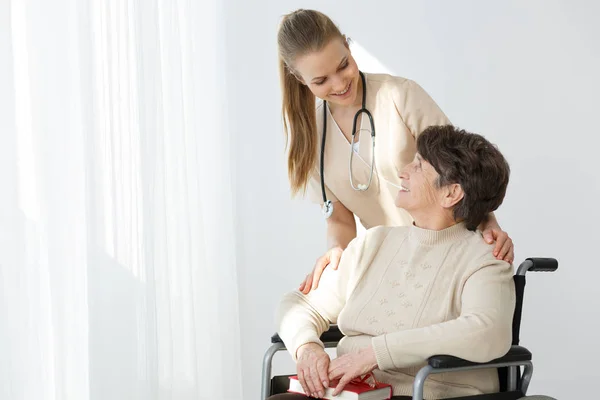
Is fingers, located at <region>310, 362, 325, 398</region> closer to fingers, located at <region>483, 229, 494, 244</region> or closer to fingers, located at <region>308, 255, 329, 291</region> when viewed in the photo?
fingers, located at <region>308, 255, 329, 291</region>

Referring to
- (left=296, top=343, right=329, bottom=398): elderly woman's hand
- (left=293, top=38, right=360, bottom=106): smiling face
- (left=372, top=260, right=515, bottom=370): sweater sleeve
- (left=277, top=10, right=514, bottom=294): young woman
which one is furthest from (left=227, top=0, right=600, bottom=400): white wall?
(left=296, top=343, right=329, bottom=398): elderly woman's hand

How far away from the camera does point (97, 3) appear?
256cm

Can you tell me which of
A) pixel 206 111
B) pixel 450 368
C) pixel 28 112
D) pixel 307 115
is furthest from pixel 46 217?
pixel 206 111

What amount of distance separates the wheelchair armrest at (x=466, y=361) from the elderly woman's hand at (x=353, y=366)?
0.55ft

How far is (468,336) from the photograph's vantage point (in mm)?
1846

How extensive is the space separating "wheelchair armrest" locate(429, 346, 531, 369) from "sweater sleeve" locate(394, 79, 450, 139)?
70cm

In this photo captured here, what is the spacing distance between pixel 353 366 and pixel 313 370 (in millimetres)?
119

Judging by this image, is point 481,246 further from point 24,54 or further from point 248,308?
point 248,308

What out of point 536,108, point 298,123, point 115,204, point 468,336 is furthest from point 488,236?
point 536,108

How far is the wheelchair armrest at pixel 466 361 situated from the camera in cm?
176

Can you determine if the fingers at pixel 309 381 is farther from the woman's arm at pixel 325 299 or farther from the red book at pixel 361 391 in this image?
the woman's arm at pixel 325 299

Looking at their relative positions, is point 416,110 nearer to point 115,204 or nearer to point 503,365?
point 503,365

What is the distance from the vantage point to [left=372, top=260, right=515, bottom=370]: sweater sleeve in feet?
6.06

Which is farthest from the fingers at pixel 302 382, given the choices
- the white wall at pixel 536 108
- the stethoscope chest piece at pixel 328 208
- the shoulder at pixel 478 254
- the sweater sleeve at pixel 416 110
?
the white wall at pixel 536 108
